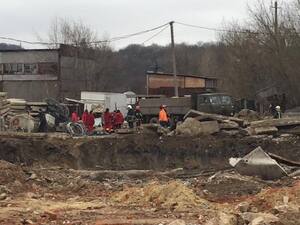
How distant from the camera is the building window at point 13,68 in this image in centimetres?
6706

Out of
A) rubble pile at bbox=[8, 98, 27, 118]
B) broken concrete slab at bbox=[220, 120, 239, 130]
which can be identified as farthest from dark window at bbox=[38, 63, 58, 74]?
broken concrete slab at bbox=[220, 120, 239, 130]

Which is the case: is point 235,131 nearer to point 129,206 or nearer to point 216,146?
point 216,146

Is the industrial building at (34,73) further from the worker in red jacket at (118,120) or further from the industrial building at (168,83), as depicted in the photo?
the worker in red jacket at (118,120)

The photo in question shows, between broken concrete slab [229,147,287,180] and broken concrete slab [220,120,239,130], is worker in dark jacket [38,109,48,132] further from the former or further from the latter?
broken concrete slab [229,147,287,180]

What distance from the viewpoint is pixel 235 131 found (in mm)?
28203

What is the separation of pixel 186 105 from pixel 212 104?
1.69 meters

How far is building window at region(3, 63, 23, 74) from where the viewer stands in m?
67.1

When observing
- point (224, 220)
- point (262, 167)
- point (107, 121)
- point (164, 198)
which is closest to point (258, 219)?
point (224, 220)

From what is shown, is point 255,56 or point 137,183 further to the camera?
point 255,56

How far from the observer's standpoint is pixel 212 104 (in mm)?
38656

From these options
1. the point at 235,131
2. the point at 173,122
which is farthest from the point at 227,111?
the point at 235,131

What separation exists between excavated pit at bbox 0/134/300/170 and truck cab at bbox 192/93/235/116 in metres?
11.0

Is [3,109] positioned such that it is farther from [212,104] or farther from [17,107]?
[212,104]

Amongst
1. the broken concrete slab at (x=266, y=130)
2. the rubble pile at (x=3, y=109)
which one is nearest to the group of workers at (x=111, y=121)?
the rubble pile at (x=3, y=109)
